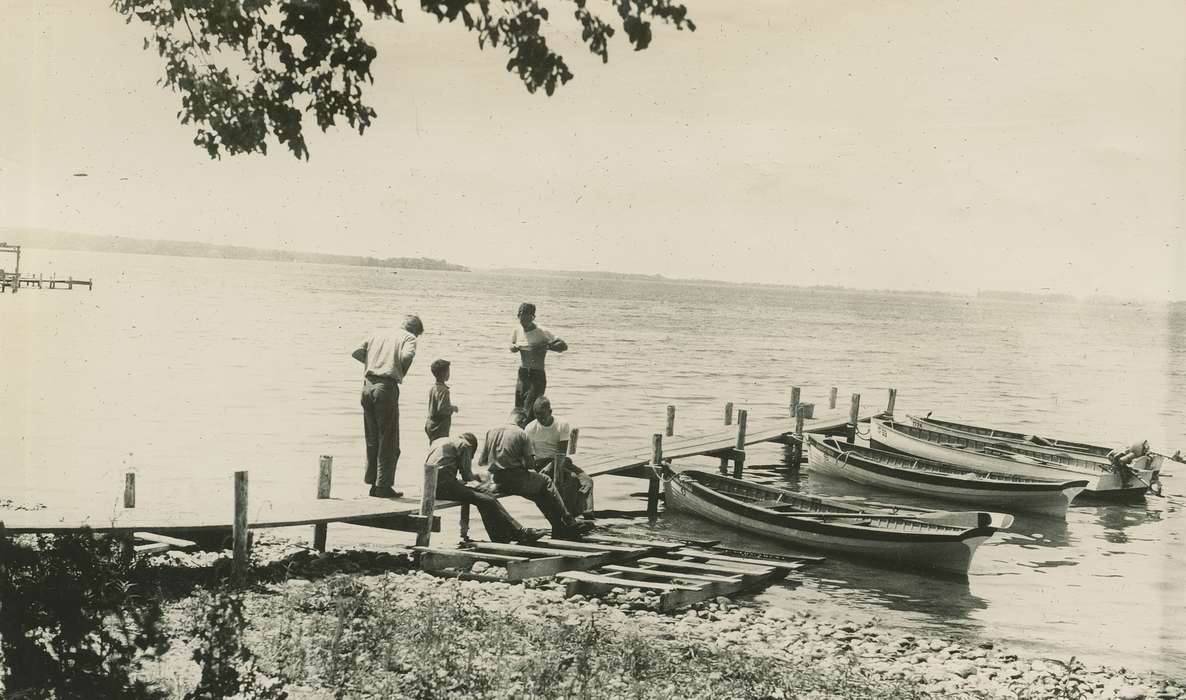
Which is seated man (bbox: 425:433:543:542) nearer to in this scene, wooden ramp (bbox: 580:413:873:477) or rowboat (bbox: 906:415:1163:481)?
wooden ramp (bbox: 580:413:873:477)

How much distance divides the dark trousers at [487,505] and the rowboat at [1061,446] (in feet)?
47.5

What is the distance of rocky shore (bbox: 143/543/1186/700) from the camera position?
7.97 meters

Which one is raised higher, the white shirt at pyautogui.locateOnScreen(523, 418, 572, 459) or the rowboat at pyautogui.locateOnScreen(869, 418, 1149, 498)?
the white shirt at pyautogui.locateOnScreen(523, 418, 572, 459)

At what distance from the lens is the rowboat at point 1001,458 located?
21.4m

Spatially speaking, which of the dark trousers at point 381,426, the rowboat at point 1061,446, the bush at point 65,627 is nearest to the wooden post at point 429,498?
the dark trousers at point 381,426

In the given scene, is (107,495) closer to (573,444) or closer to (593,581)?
(573,444)

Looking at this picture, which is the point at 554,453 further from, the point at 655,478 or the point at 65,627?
the point at 65,627

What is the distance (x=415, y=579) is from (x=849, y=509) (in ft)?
24.4

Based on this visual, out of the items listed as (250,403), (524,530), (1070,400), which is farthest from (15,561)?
(1070,400)

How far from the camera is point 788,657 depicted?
32.3 feet

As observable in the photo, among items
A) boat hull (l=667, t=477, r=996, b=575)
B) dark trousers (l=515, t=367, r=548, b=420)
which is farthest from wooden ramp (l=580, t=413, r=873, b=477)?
dark trousers (l=515, t=367, r=548, b=420)

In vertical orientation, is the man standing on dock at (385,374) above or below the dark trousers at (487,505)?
above

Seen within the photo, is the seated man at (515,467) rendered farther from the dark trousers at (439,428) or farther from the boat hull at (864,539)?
the boat hull at (864,539)

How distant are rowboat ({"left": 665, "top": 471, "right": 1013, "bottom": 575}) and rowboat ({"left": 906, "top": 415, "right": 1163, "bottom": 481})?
8.71 meters
